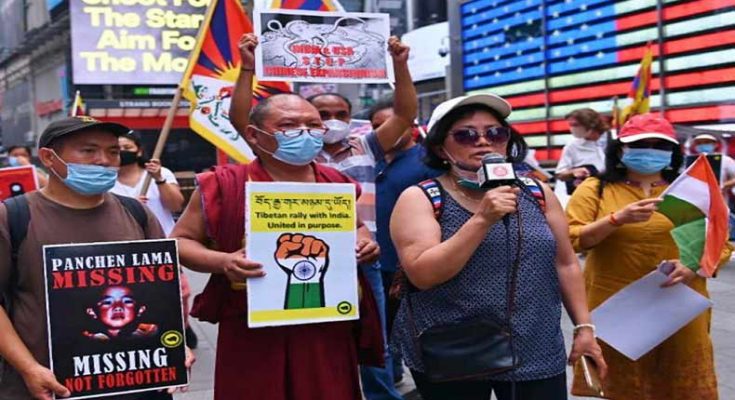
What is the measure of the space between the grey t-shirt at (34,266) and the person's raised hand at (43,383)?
0.41ft

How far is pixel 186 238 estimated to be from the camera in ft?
9.81

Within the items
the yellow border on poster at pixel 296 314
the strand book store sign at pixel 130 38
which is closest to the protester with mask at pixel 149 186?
the yellow border on poster at pixel 296 314

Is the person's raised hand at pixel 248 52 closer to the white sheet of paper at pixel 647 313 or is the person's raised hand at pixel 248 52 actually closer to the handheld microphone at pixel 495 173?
the handheld microphone at pixel 495 173

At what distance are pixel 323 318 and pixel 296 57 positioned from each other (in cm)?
169

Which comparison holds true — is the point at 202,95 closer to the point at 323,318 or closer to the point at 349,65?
the point at 349,65

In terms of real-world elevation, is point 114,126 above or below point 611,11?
below

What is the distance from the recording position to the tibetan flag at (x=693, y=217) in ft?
11.2

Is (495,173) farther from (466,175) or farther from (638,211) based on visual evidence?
(638,211)

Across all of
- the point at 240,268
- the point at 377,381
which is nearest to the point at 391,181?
the point at 377,381

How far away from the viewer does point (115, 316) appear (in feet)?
8.88

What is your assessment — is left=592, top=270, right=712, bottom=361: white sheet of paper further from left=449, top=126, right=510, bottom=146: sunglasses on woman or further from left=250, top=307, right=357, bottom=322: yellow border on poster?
left=250, top=307, right=357, bottom=322: yellow border on poster

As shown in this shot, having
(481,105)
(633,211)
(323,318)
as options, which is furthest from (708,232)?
(323,318)

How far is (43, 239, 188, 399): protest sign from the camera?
8.64ft

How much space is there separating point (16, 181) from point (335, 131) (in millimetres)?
1622
